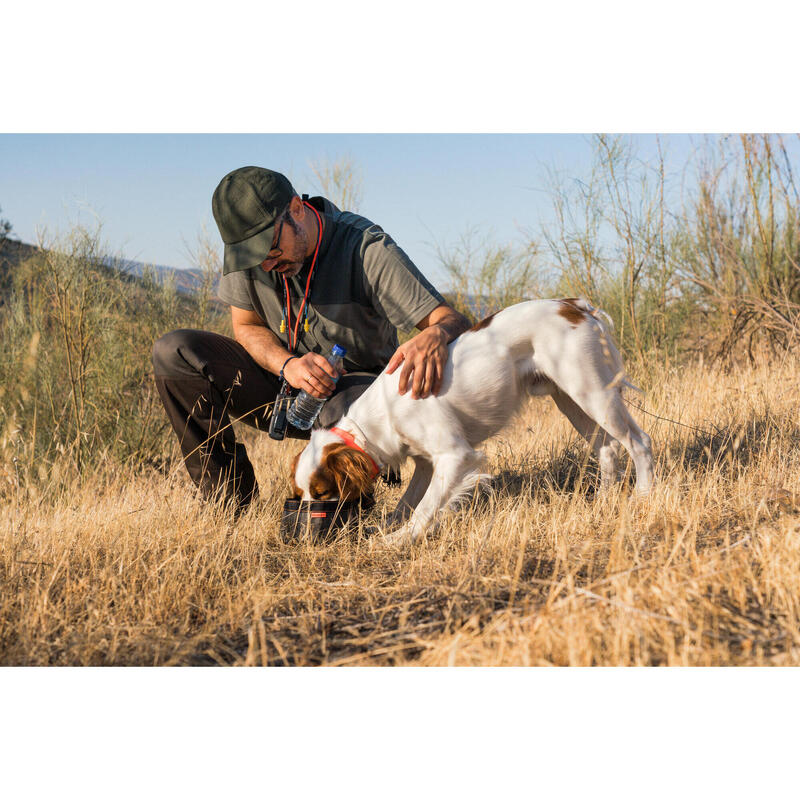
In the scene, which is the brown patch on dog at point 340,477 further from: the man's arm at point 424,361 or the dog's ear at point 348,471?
A: the man's arm at point 424,361

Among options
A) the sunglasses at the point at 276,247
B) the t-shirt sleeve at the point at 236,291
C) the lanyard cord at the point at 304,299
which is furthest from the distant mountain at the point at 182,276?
the sunglasses at the point at 276,247

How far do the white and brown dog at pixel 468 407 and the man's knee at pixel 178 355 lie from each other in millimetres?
695

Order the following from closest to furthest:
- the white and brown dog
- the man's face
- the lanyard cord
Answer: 1. the white and brown dog
2. the man's face
3. the lanyard cord

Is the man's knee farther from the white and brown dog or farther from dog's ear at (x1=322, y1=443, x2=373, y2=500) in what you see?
dog's ear at (x1=322, y1=443, x2=373, y2=500)

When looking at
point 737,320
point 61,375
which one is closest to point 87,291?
point 61,375

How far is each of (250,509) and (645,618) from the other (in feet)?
5.67

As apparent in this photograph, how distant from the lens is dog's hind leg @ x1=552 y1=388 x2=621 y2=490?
340 centimetres

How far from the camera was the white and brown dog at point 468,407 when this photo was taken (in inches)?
117

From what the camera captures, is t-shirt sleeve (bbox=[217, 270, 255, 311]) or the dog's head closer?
the dog's head

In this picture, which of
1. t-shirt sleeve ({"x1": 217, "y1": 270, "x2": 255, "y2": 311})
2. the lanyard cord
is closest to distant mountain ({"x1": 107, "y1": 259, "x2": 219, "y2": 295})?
t-shirt sleeve ({"x1": 217, "y1": 270, "x2": 255, "y2": 311})

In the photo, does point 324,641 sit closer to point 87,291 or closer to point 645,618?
point 645,618

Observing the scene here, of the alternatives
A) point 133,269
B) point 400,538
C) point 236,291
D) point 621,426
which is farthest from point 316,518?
point 133,269

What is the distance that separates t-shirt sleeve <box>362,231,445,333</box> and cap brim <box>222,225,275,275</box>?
0.49 metres

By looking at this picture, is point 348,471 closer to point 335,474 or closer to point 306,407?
point 335,474
